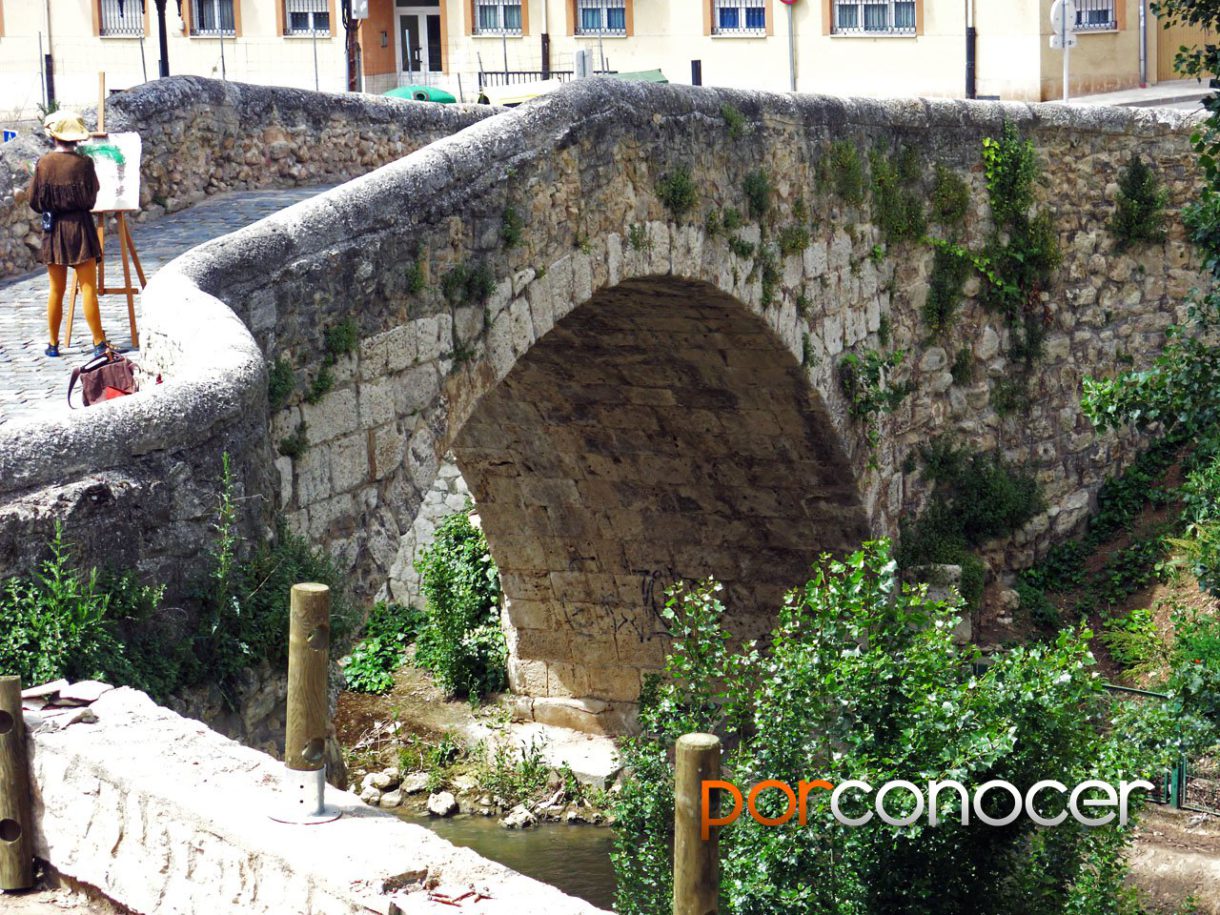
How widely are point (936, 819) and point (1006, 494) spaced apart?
6283 mm

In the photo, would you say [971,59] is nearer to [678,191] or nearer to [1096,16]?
[1096,16]

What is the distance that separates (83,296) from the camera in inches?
321

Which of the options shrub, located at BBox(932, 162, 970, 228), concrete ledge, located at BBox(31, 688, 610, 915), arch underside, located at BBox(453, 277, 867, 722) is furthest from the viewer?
shrub, located at BBox(932, 162, 970, 228)

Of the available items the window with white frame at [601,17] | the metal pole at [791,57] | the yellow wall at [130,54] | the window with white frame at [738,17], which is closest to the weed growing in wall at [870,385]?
the metal pole at [791,57]

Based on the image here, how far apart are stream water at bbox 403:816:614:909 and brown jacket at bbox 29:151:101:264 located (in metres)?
4.75

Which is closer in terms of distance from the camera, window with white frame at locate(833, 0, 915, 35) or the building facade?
the building facade

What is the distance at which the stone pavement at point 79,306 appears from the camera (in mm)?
7422

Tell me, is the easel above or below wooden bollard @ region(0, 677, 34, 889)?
above

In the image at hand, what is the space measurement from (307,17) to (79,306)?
18.3 m

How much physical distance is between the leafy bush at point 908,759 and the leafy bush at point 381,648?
265 inches

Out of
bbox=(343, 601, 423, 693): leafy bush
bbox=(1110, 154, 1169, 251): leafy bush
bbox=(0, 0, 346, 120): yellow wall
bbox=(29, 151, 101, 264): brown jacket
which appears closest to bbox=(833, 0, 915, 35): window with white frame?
bbox=(0, 0, 346, 120): yellow wall

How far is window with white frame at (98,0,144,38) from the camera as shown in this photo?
27.2 metres

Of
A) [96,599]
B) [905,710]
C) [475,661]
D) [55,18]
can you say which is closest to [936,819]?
[905,710]

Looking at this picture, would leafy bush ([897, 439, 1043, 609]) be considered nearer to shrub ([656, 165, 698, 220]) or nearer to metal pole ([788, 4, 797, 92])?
shrub ([656, 165, 698, 220])
